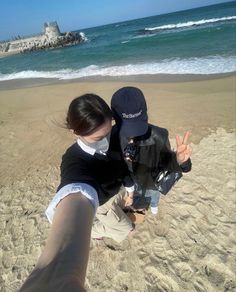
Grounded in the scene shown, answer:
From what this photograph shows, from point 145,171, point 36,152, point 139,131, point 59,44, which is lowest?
point 59,44

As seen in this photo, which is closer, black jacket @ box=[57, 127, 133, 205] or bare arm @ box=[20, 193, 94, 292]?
bare arm @ box=[20, 193, 94, 292]

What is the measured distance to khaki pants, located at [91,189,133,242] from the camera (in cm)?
260

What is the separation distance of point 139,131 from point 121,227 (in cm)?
116

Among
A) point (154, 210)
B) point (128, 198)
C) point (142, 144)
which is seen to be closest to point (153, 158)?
point (142, 144)

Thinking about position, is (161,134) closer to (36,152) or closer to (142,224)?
(142,224)

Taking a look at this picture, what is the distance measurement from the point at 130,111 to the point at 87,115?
0.51 metres

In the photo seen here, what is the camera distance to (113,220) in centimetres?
267

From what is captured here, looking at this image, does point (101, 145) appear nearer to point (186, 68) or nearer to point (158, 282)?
point (158, 282)

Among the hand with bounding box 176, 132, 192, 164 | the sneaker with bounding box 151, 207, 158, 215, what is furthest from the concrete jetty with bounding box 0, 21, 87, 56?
the hand with bounding box 176, 132, 192, 164

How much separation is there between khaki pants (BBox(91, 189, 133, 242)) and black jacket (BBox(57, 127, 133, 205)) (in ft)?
1.37

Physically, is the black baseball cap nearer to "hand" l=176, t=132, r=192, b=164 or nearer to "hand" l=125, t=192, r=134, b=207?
"hand" l=176, t=132, r=192, b=164

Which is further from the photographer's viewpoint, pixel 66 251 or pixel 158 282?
pixel 158 282

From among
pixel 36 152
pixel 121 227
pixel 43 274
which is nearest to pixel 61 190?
pixel 43 274

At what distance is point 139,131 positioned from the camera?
2270 mm
